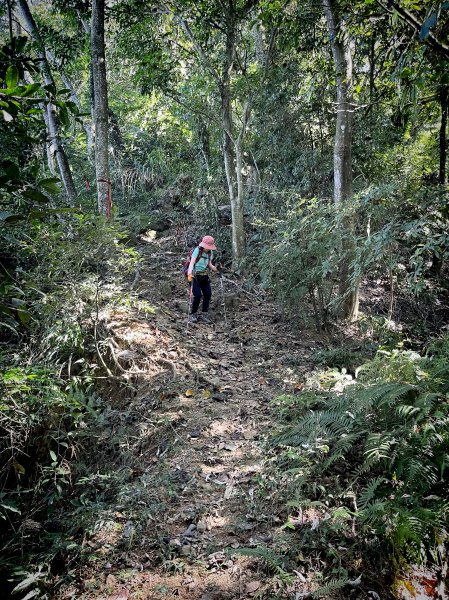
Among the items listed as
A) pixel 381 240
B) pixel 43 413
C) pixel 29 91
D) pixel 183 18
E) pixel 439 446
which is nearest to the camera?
pixel 29 91

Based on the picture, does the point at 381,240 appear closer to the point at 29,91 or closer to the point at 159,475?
the point at 159,475

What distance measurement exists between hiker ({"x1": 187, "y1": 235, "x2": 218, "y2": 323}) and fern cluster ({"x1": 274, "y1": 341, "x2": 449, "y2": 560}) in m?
4.20

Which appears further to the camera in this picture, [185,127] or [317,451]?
[185,127]

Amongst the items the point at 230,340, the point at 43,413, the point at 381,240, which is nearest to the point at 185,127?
the point at 230,340

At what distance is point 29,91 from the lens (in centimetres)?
196

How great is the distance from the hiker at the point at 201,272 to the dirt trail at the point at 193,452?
42 centimetres

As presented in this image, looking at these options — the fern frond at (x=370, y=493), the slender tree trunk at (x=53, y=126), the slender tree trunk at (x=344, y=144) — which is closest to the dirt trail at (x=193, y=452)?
the fern frond at (x=370, y=493)

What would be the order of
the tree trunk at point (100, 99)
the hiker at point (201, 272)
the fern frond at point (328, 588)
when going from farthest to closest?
the hiker at point (201, 272), the tree trunk at point (100, 99), the fern frond at point (328, 588)

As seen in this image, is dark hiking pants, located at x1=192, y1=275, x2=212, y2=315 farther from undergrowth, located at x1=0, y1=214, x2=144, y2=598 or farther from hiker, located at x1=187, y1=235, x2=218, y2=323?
undergrowth, located at x1=0, y1=214, x2=144, y2=598

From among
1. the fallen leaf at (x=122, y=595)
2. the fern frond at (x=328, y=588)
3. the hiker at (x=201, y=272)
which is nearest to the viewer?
the fern frond at (x=328, y=588)

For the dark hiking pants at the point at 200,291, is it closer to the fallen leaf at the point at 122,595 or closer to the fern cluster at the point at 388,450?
the fern cluster at the point at 388,450

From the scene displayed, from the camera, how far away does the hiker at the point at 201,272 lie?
28.1 feet

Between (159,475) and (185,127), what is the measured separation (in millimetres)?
11232

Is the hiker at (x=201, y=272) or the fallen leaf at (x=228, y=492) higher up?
the hiker at (x=201, y=272)
